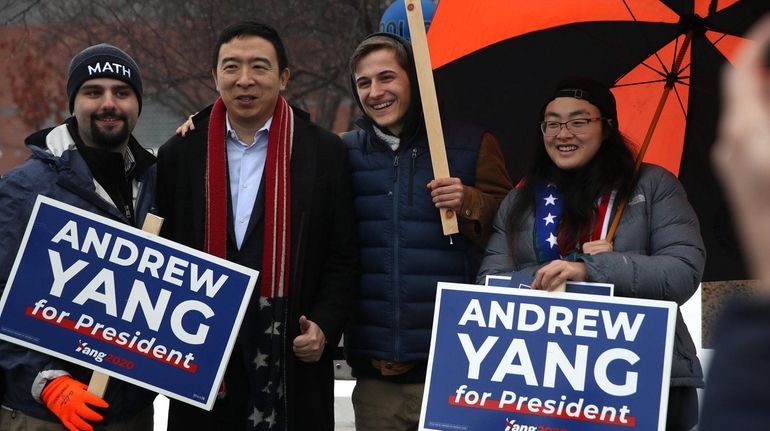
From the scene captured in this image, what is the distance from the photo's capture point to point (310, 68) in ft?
31.8

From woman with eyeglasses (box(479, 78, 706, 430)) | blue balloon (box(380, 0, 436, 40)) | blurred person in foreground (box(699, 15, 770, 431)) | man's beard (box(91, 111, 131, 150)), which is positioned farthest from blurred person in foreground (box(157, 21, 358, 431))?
blurred person in foreground (box(699, 15, 770, 431))

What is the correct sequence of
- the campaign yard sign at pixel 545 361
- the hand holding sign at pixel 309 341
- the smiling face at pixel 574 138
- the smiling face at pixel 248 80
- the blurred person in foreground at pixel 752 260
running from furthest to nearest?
1. the smiling face at pixel 248 80
2. the hand holding sign at pixel 309 341
3. the smiling face at pixel 574 138
4. the campaign yard sign at pixel 545 361
5. the blurred person in foreground at pixel 752 260

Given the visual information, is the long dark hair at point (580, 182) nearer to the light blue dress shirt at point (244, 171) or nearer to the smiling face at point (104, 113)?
the light blue dress shirt at point (244, 171)

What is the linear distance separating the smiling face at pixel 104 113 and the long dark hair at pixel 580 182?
1404 millimetres

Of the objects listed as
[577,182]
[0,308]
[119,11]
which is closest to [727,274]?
[577,182]

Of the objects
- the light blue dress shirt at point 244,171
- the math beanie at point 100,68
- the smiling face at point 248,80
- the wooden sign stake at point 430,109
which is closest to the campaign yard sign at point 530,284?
the wooden sign stake at point 430,109

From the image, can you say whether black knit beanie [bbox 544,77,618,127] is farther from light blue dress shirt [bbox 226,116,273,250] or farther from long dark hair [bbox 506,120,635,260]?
light blue dress shirt [bbox 226,116,273,250]

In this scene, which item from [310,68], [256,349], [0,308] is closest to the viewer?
[0,308]

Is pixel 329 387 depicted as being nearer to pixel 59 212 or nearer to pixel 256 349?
pixel 256 349

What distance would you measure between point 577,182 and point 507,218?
0.88 ft

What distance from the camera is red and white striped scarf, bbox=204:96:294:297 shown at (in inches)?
149

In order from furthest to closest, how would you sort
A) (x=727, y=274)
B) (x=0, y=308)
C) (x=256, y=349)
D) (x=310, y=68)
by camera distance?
(x=310, y=68)
(x=727, y=274)
(x=256, y=349)
(x=0, y=308)

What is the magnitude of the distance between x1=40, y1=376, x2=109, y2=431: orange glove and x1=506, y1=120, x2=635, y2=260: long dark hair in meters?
1.48

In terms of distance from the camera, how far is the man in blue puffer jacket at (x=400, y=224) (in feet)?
12.7
